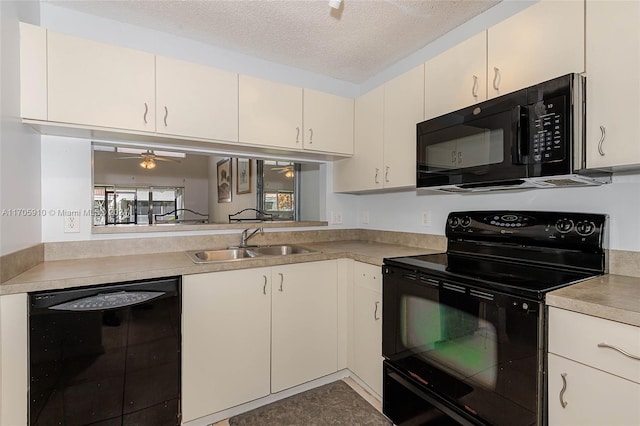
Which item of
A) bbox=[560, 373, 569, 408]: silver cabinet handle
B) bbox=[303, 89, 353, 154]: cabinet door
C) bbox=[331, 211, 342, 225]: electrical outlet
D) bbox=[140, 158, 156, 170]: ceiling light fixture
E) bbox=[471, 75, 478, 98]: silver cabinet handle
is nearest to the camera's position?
bbox=[560, 373, 569, 408]: silver cabinet handle

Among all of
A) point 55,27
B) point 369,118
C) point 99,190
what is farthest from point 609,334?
point 55,27

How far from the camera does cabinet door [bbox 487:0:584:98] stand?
1.22m

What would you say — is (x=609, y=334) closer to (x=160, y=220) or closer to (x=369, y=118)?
(x=369, y=118)

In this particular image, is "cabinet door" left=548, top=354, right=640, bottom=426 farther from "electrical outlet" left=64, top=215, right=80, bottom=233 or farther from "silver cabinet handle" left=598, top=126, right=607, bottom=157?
"electrical outlet" left=64, top=215, right=80, bottom=233

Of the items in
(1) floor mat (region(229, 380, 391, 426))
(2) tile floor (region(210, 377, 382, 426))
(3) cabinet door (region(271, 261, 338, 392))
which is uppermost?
(3) cabinet door (region(271, 261, 338, 392))

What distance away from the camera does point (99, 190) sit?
2084 mm

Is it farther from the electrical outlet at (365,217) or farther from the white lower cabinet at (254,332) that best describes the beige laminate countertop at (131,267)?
the electrical outlet at (365,217)

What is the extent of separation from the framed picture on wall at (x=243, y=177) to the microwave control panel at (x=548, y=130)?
9.06ft

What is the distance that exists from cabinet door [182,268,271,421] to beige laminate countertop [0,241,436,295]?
0.06 m

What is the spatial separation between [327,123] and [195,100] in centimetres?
98

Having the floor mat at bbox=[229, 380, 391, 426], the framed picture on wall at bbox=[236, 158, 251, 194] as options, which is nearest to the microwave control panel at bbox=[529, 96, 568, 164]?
the floor mat at bbox=[229, 380, 391, 426]

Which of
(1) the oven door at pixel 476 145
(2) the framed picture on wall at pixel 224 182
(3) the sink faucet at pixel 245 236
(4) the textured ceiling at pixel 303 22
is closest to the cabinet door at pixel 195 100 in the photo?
(4) the textured ceiling at pixel 303 22

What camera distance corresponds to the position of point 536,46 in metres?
1.35

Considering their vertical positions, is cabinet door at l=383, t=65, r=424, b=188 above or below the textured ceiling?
below
